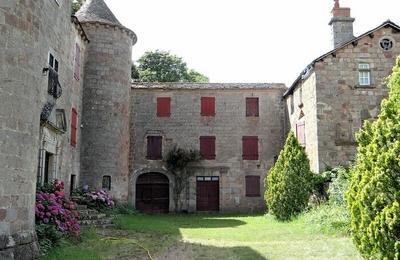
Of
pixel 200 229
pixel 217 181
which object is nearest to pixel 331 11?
pixel 217 181

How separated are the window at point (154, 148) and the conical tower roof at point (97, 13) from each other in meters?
6.14

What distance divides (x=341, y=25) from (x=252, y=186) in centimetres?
882

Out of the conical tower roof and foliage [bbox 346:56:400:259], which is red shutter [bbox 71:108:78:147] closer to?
the conical tower roof

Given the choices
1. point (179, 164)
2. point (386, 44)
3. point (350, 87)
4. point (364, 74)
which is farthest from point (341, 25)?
point (179, 164)

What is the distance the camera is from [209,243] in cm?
1063

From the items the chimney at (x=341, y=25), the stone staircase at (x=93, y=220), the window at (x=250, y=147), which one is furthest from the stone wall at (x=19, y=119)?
the window at (x=250, y=147)

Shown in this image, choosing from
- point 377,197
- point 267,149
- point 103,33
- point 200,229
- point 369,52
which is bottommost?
point 200,229

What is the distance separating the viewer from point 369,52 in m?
17.6

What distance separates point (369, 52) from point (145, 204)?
12.7 meters

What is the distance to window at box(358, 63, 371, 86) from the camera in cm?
1759

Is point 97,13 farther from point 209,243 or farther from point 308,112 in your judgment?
point 209,243

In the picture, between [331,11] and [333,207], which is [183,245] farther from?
[331,11]

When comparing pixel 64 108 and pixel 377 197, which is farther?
pixel 64 108

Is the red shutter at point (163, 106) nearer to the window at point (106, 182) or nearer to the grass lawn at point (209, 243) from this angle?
the window at point (106, 182)
